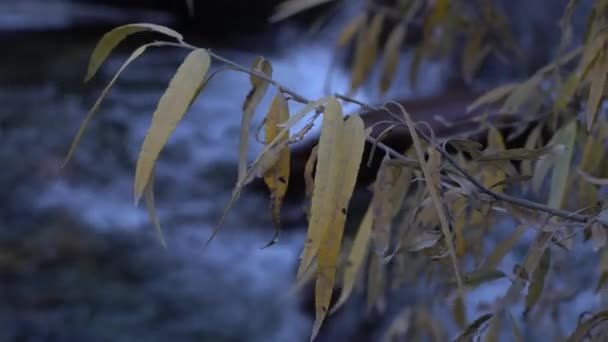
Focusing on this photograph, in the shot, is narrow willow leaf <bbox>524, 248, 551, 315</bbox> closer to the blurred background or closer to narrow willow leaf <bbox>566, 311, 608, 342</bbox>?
narrow willow leaf <bbox>566, 311, 608, 342</bbox>

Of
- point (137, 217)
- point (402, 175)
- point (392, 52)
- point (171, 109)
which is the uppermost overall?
point (171, 109)

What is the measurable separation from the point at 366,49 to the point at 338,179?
82 centimetres

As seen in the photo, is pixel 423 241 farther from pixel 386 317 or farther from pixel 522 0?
pixel 522 0

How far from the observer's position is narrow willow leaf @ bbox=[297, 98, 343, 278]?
0.49 meters

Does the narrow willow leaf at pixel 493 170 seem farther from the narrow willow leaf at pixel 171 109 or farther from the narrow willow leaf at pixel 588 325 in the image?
the narrow willow leaf at pixel 171 109

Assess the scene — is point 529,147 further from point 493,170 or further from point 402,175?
point 402,175

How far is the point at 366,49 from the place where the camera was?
1280 mm

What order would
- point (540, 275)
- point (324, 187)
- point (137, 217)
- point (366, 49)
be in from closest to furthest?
1. point (324, 187)
2. point (540, 275)
3. point (366, 49)
4. point (137, 217)

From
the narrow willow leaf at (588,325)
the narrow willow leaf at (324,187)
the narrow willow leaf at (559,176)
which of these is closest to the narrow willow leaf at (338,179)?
the narrow willow leaf at (324,187)

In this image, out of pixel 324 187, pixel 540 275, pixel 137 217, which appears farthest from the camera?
pixel 137 217

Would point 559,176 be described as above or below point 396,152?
below

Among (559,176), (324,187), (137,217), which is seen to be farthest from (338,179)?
(137,217)

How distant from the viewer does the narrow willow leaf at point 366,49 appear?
1248 mm

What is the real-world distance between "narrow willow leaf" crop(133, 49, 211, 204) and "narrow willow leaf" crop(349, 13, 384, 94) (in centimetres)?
75
